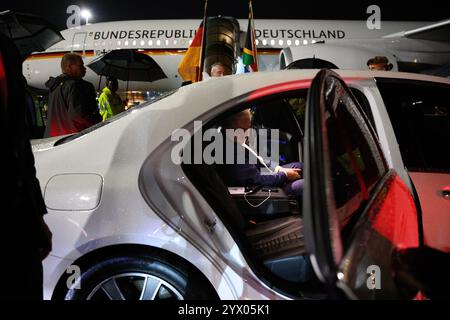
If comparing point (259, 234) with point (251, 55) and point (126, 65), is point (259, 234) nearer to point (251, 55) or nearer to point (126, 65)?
point (251, 55)

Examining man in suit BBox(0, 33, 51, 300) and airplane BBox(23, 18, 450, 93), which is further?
airplane BBox(23, 18, 450, 93)

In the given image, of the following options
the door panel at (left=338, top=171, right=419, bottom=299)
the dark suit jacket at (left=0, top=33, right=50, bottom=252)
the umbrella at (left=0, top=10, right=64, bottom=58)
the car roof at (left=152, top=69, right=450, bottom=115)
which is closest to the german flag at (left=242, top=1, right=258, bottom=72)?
the umbrella at (left=0, top=10, right=64, bottom=58)

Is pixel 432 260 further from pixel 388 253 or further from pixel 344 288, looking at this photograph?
pixel 344 288

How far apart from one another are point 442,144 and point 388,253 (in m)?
1.41

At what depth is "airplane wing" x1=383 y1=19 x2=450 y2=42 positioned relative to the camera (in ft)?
31.2

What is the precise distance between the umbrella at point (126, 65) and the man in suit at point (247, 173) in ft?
17.0

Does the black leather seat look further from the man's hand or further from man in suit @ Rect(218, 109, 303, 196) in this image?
the man's hand

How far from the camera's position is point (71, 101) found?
3844 millimetres

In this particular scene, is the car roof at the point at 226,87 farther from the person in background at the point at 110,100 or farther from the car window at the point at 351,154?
the person in background at the point at 110,100

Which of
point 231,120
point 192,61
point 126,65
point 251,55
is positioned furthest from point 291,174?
point 126,65

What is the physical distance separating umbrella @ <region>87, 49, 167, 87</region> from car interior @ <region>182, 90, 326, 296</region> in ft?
15.7

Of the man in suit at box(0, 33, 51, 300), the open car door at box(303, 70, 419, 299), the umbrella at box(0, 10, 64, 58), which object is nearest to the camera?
the open car door at box(303, 70, 419, 299)

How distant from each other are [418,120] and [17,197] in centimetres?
214

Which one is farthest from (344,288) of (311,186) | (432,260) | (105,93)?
(105,93)
